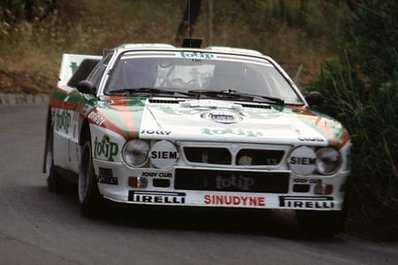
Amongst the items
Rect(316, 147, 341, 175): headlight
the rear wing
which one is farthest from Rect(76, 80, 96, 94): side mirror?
the rear wing

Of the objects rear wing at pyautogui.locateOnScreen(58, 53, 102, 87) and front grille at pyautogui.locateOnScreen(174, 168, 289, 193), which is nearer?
front grille at pyautogui.locateOnScreen(174, 168, 289, 193)

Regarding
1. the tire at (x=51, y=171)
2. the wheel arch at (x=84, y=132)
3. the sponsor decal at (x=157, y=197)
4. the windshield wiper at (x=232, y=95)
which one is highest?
the windshield wiper at (x=232, y=95)

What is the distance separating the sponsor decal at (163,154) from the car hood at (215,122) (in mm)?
60

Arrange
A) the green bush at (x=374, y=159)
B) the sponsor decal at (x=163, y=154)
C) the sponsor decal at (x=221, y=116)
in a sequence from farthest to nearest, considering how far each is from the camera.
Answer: the green bush at (x=374, y=159), the sponsor decal at (x=221, y=116), the sponsor decal at (x=163, y=154)

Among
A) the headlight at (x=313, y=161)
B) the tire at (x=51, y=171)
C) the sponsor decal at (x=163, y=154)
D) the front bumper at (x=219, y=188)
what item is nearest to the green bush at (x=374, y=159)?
the headlight at (x=313, y=161)

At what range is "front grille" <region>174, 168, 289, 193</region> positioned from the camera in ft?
26.3

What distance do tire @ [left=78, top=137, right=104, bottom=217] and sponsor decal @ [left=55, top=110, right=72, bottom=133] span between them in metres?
1.12

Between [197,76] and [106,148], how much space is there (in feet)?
5.51

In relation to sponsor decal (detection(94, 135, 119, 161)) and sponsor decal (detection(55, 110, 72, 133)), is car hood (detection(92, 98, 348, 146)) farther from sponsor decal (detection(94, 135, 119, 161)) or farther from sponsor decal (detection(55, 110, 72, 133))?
sponsor decal (detection(55, 110, 72, 133))

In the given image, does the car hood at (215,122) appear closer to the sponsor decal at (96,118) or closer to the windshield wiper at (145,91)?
the sponsor decal at (96,118)

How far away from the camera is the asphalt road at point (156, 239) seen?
723 centimetres

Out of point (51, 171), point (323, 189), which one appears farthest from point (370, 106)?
point (51, 171)

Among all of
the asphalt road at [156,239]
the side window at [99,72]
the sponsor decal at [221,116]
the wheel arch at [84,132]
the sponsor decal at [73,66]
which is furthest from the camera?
the sponsor decal at [73,66]

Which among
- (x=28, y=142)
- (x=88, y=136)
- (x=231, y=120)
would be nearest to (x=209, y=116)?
(x=231, y=120)
